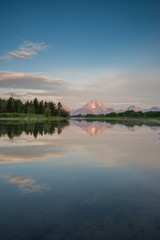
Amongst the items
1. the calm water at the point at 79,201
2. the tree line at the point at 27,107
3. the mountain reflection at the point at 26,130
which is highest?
the tree line at the point at 27,107

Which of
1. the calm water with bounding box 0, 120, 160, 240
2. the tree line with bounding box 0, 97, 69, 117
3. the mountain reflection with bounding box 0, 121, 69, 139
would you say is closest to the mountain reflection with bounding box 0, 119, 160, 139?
the mountain reflection with bounding box 0, 121, 69, 139

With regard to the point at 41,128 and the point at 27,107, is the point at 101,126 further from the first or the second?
the point at 27,107

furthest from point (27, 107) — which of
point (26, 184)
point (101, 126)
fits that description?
point (26, 184)

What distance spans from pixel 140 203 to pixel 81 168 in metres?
5.65

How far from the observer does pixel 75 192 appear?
874 centimetres

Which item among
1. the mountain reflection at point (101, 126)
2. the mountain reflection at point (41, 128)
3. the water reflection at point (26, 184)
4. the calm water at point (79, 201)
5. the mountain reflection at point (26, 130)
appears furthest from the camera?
the mountain reflection at point (101, 126)

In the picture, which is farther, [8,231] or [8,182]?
[8,182]

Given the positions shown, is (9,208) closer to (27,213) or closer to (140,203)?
(27,213)

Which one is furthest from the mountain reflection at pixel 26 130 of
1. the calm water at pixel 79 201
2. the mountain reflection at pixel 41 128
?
the calm water at pixel 79 201

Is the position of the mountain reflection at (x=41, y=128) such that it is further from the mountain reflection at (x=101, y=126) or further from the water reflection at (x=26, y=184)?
the water reflection at (x=26, y=184)

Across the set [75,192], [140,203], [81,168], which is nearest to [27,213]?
[75,192]

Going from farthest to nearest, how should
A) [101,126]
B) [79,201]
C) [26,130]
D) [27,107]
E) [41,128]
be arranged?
1. [27,107]
2. [101,126]
3. [41,128]
4. [26,130]
5. [79,201]

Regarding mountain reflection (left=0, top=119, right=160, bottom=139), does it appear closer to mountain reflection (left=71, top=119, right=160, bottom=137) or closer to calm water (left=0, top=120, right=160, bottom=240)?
mountain reflection (left=71, top=119, right=160, bottom=137)

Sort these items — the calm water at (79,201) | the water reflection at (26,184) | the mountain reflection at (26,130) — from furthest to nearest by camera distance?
the mountain reflection at (26,130)
the water reflection at (26,184)
the calm water at (79,201)
